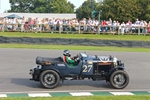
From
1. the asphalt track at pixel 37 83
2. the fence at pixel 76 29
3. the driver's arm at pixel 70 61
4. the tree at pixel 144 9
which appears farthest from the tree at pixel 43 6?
the driver's arm at pixel 70 61

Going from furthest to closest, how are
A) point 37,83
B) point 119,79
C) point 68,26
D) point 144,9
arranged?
point 144,9 → point 68,26 → point 37,83 → point 119,79

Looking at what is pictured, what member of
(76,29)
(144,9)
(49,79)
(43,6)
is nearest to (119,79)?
(49,79)

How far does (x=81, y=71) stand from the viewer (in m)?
9.58

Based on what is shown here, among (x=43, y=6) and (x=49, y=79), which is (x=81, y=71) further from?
(x=43, y=6)

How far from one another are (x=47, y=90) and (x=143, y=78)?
3.82 metres

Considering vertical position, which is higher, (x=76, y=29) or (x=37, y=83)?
(x=76, y=29)

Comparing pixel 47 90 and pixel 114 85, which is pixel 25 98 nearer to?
pixel 47 90

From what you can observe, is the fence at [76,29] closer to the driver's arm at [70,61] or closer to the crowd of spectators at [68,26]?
the crowd of spectators at [68,26]

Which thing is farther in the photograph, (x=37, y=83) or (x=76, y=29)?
(x=76, y=29)

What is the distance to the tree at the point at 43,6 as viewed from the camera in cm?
11069

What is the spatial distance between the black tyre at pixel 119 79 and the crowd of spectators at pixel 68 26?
18583 millimetres

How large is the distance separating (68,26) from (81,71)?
762 inches

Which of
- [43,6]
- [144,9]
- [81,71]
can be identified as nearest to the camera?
[81,71]

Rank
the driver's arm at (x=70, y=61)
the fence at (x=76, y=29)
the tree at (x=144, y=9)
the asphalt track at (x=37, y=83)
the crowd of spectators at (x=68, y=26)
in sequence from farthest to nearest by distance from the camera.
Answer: the tree at (x=144, y=9) < the fence at (x=76, y=29) < the crowd of spectators at (x=68, y=26) < the driver's arm at (x=70, y=61) < the asphalt track at (x=37, y=83)
